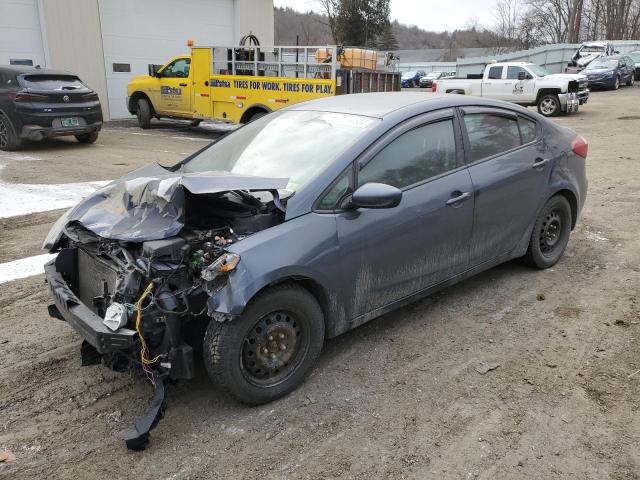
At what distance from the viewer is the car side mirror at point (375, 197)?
10.6 ft

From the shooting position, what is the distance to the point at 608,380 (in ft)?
10.9

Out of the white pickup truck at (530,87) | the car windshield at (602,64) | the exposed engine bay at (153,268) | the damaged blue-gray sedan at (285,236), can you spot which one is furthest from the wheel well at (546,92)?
the exposed engine bay at (153,268)

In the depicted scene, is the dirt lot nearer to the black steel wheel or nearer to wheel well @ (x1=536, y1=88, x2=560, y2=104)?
the black steel wheel

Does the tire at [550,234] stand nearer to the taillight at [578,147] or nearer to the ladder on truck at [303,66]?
the taillight at [578,147]

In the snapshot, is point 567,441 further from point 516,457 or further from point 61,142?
point 61,142

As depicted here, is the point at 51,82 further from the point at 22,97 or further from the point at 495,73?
the point at 495,73

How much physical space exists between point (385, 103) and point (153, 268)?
2.12m

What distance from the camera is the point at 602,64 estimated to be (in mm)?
31125

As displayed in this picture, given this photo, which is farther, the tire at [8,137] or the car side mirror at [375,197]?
the tire at [8,137]

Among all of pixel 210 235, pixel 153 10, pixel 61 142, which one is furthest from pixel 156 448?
pixel 153 10

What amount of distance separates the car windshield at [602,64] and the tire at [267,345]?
32909 millimetres

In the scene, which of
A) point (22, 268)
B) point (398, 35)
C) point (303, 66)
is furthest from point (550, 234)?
point (398, 35)

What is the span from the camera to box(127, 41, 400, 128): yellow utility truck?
12.3 metres

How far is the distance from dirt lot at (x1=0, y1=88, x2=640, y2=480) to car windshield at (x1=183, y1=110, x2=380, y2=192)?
1.26 metres
